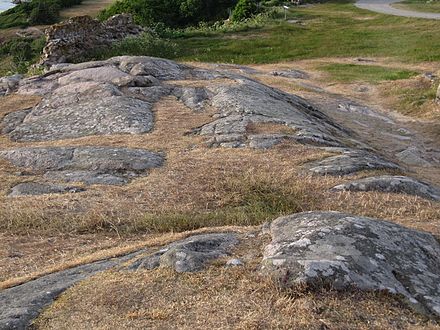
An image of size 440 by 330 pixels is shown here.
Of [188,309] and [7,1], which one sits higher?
[188,309]

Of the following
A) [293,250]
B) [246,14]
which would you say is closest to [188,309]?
[293,250]

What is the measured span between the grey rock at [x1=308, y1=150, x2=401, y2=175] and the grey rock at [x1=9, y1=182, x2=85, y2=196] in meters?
3.78

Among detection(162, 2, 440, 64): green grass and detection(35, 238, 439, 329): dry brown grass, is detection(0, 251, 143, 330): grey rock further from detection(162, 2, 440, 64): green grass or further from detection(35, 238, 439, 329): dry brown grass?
detection(162, 2, 440, 64): green grass

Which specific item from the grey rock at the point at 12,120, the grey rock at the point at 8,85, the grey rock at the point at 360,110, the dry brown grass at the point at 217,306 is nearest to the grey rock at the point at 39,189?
the dry brown grass at the point at 217,306

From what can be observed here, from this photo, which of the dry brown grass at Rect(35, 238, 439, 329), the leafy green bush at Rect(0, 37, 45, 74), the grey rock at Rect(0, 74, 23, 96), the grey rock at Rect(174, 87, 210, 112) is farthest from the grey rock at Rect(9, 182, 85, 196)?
the leafy green bush at Rect(0, 37, 45, 74)

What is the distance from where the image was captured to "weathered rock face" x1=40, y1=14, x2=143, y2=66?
22506 millimetres

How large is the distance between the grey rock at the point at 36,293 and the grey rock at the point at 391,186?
13.1ft

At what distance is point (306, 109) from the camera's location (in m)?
16.0

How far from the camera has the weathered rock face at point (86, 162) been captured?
32.2 feet

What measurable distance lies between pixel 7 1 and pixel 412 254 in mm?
88784

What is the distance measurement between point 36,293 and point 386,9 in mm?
43237

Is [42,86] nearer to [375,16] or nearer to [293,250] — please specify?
[293,250]

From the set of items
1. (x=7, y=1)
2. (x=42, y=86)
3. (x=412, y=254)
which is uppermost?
(x=412, y=254)

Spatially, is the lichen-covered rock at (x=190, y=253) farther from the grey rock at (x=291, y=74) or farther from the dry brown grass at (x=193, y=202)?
the grey rock at (x=291, y=74)
